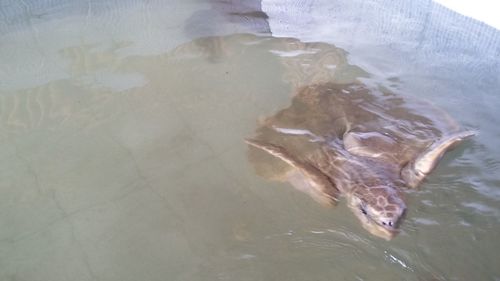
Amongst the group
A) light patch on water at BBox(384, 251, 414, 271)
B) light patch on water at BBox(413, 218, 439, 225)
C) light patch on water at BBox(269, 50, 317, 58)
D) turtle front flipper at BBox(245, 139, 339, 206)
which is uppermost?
light patch on water at BBox(269, 50, 317, 58)

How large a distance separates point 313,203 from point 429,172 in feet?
2.32

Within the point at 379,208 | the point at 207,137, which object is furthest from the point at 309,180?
the point at 207,137

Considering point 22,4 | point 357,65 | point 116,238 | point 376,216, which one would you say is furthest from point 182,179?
point 22,4

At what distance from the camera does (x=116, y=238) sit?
6.76 feet

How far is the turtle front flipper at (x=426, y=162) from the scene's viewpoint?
7.49 ft

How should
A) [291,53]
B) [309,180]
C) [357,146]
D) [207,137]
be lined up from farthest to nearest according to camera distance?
[291,53] < [207,137] < [357,146] < [309,180]

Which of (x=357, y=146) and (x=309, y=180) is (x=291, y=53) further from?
(x=309, y=180)

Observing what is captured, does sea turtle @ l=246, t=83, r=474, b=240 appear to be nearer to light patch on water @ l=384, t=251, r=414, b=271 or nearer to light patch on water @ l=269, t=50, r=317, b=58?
light patch on water @ l=384, t=251, r=414, b=271

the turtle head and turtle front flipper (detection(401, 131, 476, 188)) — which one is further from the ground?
turtle front flipper (detection(401, 131, 476, 188))

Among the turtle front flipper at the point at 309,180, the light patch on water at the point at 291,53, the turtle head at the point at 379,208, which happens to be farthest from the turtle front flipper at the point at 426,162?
the light patch on water at the point at 291,53

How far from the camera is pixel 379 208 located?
83.0 inches

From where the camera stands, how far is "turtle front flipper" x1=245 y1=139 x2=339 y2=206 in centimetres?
223

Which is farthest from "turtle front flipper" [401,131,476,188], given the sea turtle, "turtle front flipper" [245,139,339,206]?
"turtle front flipper" [245,139,339,206]

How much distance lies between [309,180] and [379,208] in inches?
16.1
